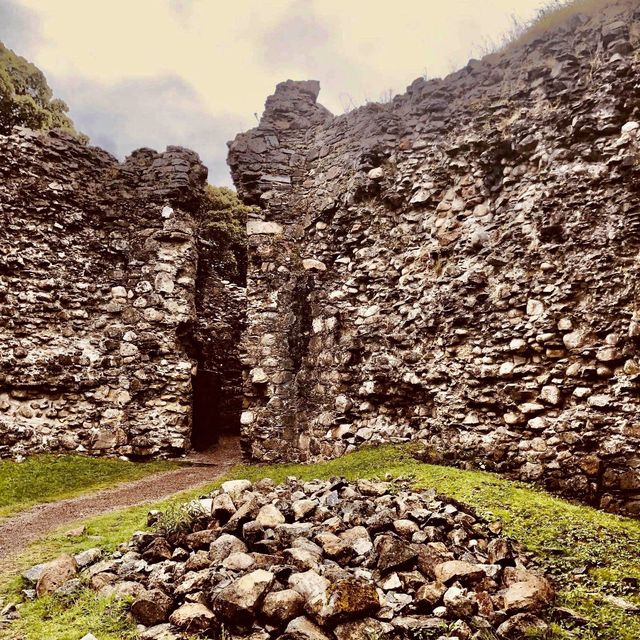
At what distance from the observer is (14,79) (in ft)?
64.7

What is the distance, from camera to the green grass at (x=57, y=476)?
30.7 feet

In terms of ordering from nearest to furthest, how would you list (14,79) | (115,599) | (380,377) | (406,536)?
(115,599), (406,536), (380,377), (14,79)

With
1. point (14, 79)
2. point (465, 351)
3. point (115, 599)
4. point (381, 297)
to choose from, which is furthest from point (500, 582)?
point (14, 79)

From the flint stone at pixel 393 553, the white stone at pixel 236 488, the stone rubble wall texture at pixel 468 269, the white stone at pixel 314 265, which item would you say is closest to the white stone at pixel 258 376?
the stone rubble wall texture at pixel 468 269

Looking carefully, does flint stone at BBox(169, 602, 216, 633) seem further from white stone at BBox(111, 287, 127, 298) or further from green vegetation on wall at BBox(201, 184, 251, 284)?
green vegetation on wall at BBox(201, 184, 251, 284)

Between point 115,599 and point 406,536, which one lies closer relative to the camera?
point 115,599

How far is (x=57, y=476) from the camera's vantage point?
34.2 ft

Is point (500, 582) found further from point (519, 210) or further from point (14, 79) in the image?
point (14, 79)

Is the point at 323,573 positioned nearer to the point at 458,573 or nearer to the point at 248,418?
the point at 458,573

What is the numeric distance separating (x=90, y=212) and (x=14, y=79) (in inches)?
432

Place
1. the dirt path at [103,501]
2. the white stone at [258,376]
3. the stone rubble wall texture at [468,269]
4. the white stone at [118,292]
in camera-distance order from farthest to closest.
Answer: the white stone at [118,292] → the white stone at [258,376] → the stone rubble wall texture at [468,269] → the dirt path at [103,501]

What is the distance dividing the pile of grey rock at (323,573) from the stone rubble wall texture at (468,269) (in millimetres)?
2851

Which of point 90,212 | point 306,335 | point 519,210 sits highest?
point 90,212

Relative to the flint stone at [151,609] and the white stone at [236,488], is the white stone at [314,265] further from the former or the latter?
the flint stone at [151,609]
